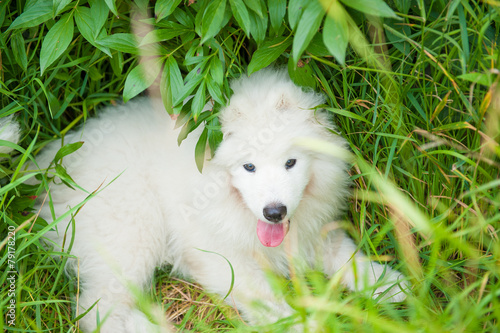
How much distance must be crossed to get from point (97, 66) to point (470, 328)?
7.46 ft

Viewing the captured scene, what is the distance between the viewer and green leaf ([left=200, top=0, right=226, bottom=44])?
5.64 feet

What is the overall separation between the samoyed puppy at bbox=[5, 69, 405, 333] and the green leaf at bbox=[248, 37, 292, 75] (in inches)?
6.4

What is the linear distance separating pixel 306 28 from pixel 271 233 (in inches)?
40.4

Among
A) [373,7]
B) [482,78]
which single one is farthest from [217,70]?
[482,78]

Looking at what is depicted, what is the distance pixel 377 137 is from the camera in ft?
7.27

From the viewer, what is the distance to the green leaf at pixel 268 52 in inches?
76.8

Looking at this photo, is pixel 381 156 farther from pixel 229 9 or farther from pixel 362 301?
pixel 229 9

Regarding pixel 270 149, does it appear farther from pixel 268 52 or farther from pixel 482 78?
pixel 482 78

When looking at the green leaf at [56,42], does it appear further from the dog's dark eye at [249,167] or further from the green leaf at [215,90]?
the dog's dark eye at [249,167]

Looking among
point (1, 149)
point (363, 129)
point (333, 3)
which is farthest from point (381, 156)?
point (1, 149)

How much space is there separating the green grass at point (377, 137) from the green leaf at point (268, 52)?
0.05 feet

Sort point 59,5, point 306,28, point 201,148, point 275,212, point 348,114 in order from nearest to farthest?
point 306,28 < point 59,5 < point 275,212 < point 201,148 < point 348,114

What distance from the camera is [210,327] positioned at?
224 centimetres

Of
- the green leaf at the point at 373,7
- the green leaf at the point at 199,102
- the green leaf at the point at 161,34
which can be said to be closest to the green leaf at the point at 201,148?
the green leaf at the point at 199,102
